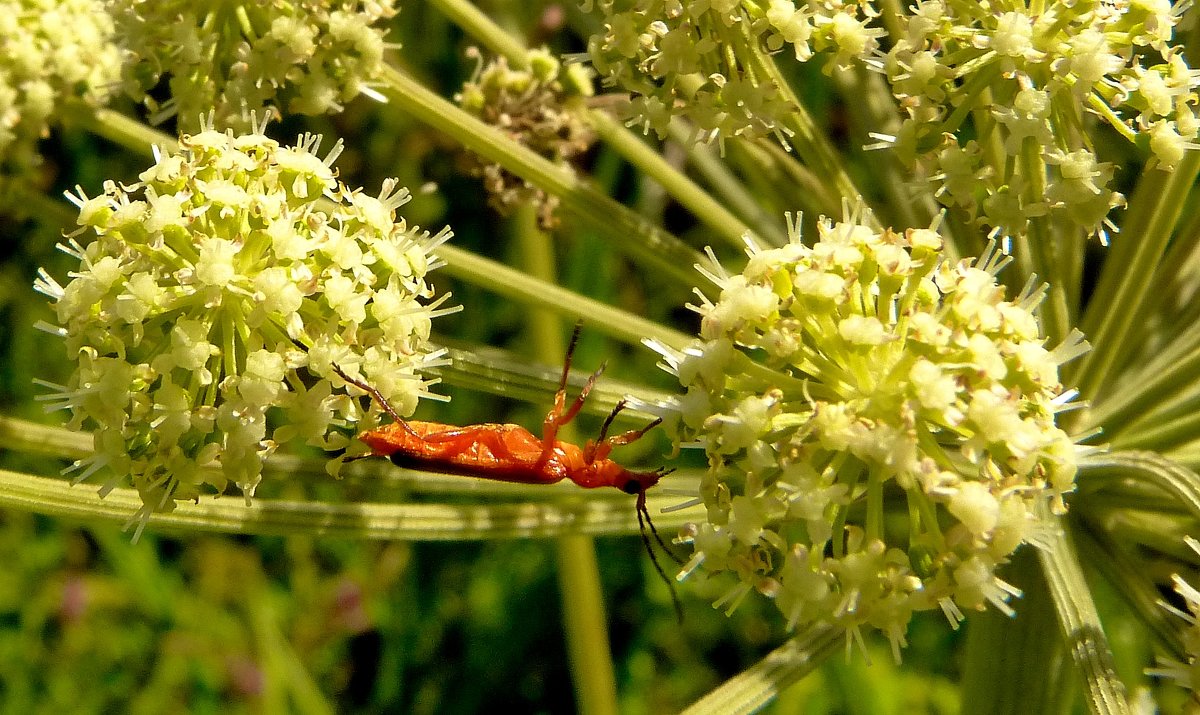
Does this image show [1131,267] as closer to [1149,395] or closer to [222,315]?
[1149,395]

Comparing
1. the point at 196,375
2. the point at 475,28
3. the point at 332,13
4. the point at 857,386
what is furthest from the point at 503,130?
the point at 857,386

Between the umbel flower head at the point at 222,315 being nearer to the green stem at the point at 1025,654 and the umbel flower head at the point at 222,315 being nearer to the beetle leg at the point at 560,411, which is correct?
the beetle leg at the point at 560,411

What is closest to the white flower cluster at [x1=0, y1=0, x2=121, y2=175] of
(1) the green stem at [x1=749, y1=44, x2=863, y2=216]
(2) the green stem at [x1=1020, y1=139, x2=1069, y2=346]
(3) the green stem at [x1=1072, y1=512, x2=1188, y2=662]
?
(1) the green stem at [x1=749, y1=44, x2=863, y2=216]

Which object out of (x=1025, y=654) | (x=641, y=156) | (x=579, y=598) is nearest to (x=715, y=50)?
(x=641, y=156)

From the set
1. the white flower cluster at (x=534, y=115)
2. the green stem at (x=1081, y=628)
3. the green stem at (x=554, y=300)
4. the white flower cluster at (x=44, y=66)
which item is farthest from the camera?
the white flower cluster at (x=534, y=115)

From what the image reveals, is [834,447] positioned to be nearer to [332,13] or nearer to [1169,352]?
[1169,352]

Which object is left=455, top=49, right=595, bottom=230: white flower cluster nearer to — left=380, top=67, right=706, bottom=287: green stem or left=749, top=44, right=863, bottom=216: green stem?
left=380, top=67, right=706, bottom=287: green stem

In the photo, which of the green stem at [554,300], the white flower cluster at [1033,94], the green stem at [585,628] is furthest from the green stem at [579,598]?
the white flower cluster at [1033,94]
